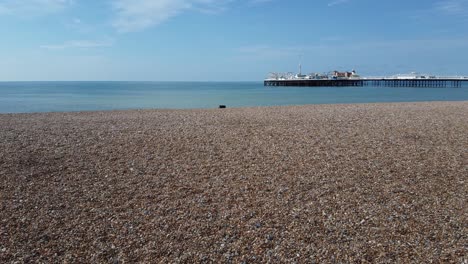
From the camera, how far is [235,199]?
506 centimetres

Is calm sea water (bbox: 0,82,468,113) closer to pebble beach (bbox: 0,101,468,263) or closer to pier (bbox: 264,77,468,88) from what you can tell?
pebble beach (bbox: 0,101,468,263)

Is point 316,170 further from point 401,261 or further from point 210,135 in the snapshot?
point 210,135

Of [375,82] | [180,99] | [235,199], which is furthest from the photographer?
[375,82]

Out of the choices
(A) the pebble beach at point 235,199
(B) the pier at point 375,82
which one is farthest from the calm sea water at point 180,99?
(B) the pier at point 375,82

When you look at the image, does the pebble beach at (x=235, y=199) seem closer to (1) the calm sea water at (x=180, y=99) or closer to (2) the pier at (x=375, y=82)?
(1) the calm sea water at (x=180, y=99)

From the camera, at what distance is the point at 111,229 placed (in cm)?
423

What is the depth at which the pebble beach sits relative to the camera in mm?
3754

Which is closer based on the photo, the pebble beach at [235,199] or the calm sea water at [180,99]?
the pebble beach at [235,199]

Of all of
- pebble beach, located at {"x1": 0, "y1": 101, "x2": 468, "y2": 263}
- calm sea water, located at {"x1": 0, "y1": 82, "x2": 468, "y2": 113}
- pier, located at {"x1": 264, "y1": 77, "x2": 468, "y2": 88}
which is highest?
pier, located at {"x1": 264, "y1": 77, "x2": 468, "y2": 88}

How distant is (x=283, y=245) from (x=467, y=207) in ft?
7.84

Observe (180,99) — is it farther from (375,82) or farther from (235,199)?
(375,82)

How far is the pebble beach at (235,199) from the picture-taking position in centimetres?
375

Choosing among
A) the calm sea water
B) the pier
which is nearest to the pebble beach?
the calm sea water

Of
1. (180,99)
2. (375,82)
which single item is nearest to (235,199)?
(180,99)
